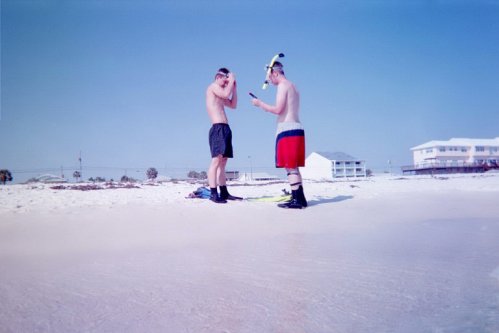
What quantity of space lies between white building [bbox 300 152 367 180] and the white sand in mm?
51059

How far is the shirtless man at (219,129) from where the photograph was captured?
4.74 m

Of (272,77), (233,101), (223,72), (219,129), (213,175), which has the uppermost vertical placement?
(223,72)

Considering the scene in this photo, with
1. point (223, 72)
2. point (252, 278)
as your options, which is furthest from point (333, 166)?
point (252, 278)

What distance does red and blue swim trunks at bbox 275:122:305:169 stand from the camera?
4.14 m

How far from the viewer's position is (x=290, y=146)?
4148 mm

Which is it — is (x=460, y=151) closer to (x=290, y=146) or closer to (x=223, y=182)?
(x=223, y=182)

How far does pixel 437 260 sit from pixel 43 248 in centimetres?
217

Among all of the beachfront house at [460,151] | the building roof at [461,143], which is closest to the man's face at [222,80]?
the beachfront house at [460,151]

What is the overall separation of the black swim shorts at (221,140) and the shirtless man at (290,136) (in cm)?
69

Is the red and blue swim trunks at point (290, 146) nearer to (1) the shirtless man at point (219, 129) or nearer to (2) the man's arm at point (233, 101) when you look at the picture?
(1) the shirtless man at point (219, 129)

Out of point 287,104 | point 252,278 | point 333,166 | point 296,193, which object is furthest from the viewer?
point 333,166

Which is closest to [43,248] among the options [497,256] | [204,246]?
[204,246]

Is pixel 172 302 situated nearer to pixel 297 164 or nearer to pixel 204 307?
pixel 204 307

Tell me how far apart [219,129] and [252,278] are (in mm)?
3628
